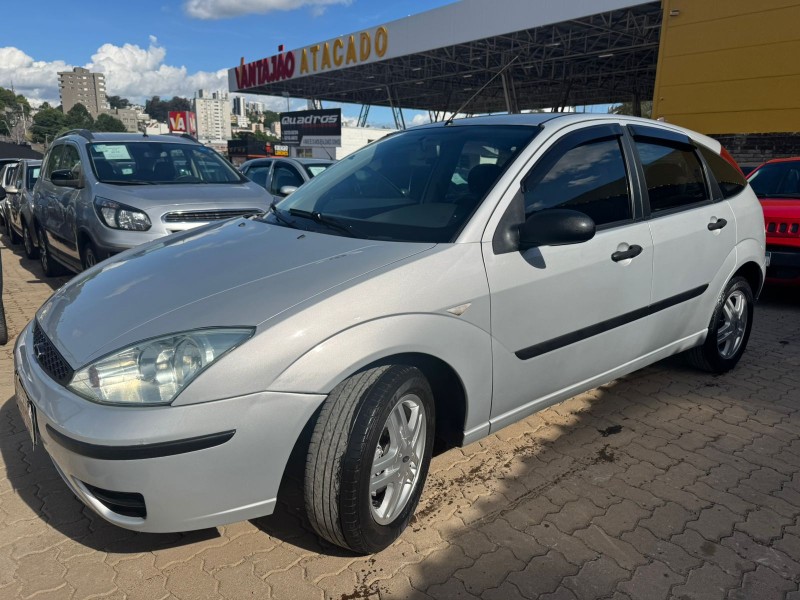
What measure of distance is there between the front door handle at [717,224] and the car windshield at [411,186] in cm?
149

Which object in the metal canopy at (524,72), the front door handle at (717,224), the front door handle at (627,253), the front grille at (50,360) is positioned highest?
the metal canopy at (524,72)

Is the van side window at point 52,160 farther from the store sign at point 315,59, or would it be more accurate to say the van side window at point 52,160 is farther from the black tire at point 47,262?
the store sign at point 315,59

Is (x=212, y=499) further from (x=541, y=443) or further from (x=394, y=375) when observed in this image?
(x=541, y=443)

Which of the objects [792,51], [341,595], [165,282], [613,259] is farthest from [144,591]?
[792,51]

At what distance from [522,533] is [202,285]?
1.65 metres

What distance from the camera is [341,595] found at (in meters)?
2.17

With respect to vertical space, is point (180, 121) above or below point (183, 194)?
above

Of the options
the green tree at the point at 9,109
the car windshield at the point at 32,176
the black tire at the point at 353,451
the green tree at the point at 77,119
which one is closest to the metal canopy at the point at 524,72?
the car windshield at the point at 32,176

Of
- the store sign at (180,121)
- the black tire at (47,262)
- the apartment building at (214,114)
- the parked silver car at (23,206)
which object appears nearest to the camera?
the black tire at (47,262)

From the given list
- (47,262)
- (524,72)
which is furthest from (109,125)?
(47,262)

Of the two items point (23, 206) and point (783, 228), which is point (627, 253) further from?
point (23, 206)

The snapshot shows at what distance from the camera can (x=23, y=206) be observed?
880 centimetres

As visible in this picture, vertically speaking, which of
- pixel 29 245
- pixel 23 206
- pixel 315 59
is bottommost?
pixel 29 245

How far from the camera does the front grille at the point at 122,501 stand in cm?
198
